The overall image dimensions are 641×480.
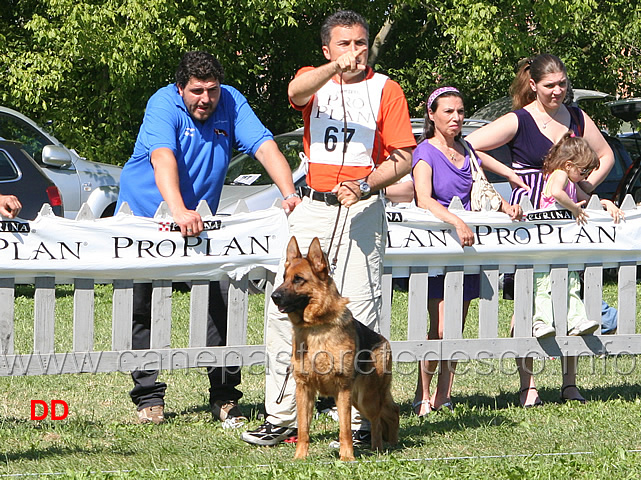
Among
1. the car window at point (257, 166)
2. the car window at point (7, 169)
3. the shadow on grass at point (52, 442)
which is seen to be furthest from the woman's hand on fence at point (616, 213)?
the car window at point (7, 169)

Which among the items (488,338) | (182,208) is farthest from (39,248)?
(488,338)

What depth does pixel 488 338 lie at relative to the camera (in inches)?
249

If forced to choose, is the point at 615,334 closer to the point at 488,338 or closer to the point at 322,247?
the point at 488,338

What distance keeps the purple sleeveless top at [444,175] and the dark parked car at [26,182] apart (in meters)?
5.85

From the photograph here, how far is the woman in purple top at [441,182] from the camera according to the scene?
605 centimetres

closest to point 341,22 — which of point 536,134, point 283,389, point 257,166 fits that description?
point 283,389

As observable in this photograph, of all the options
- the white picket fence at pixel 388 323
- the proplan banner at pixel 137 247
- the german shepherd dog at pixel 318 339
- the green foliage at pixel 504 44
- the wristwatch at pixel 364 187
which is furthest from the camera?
the green foliage at pixel 504 44

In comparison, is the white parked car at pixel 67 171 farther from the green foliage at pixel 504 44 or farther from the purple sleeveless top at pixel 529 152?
the purple sleeveless top at pixel 529 152

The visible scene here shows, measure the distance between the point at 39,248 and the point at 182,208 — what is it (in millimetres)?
858

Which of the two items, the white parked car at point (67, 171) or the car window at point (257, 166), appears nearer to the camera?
the car window at point (257, 166)

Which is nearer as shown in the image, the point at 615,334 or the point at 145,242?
the point at 145,242

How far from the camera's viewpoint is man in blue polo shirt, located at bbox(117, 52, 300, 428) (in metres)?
5.63

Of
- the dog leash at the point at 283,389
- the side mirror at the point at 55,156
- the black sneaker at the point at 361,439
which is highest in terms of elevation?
the side mirror at the point at 55,156

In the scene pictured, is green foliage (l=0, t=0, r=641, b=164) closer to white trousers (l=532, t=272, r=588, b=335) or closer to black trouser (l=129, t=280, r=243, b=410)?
black trouser (l=129, t=280, r=243, b=410)
